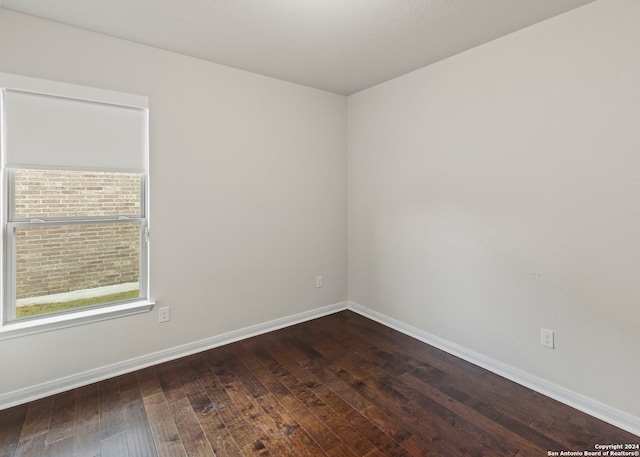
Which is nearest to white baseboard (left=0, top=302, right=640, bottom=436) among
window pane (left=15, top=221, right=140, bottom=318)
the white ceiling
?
window pane (left=15, top=221, right=140, bottom=318)

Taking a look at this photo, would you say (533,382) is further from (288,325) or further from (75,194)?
(75,194)

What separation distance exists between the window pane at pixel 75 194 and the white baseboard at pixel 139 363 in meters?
1.20

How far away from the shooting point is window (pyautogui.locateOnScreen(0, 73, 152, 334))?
83.4 inches

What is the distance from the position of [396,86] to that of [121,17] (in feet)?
7.93

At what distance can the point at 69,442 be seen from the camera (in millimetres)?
1781

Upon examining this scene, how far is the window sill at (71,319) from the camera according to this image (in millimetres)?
2096

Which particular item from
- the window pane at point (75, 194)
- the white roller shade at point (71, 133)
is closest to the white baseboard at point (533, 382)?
the window pane at point (75, 194)

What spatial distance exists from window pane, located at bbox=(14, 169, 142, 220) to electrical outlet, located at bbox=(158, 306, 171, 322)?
836 mm

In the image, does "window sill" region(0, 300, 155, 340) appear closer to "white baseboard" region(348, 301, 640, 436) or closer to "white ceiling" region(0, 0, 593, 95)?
"white ceiling" region(0, 0, 593, 95)

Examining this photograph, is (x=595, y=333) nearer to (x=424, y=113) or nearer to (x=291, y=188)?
(x=424, y=113)

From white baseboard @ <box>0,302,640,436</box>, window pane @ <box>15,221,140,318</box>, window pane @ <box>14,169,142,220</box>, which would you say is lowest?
white baseboard @ <box>0,302,640,436</box>

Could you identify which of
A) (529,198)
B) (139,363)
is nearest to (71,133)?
(139,363)

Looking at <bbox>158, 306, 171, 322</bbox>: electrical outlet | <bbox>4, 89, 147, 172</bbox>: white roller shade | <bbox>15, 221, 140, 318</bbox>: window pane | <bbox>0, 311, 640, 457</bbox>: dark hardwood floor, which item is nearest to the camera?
<bbox>0, 311, 640, 457</bbox>: dark hardwood floor

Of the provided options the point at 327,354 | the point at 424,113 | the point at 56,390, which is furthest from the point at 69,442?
the point at 424,113
